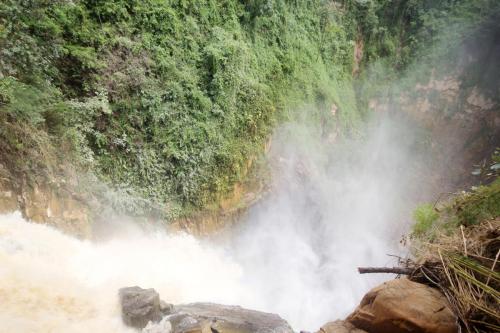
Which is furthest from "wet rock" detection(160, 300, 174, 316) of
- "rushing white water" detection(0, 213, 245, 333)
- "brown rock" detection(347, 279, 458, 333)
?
"brown rock" detection(347, 279, 458, 333)

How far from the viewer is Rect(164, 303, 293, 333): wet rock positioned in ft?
20.4

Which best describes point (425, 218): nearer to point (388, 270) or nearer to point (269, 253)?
point (388, 270)

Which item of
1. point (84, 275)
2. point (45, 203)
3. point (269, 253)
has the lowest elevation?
point (84, 275)

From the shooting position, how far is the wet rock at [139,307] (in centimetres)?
638

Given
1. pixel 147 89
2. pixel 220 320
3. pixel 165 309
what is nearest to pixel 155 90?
pixel 147 89

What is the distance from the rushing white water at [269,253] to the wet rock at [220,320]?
1.10m

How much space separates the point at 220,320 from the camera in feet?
21.7

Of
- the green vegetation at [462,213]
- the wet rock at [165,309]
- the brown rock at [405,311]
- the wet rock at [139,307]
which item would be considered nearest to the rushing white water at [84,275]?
the wet rock at [139,307]

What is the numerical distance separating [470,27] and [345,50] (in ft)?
21.6

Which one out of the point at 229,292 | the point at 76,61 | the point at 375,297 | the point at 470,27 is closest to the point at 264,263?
the point at 229,292

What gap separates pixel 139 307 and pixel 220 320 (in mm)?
1446

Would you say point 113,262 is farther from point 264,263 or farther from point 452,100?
point 452,100

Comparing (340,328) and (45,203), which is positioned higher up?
(45,203)

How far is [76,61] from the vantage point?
28.6ft
